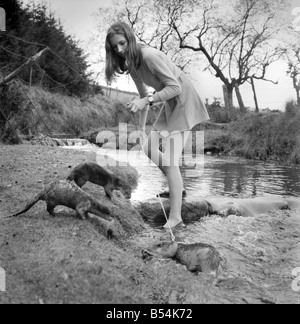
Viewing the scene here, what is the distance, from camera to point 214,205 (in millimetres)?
5441

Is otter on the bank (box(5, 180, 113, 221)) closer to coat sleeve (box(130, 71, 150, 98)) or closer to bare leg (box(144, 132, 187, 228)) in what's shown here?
Result: bare leg (box(144, 132, 187, 228))

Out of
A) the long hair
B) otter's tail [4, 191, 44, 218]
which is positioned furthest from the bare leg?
otter's tail [4, 191, 44, 218]

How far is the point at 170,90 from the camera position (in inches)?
144

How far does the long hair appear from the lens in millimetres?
3568

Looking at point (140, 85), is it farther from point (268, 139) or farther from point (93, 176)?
point (268, 139)

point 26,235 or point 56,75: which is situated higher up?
point 56,75

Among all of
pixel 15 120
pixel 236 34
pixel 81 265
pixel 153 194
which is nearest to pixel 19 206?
pixel 81 265

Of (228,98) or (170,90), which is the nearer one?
(170,90)

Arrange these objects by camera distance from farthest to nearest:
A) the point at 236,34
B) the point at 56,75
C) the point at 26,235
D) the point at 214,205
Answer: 1. the point at 236,34
2. the point at 56,75
3. the point at 214,205
4. the point at 26,235

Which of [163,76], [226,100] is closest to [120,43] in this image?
[163,76]

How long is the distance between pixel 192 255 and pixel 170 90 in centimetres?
156

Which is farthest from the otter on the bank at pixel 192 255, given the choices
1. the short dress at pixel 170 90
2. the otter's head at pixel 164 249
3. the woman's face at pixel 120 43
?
the woman's face at pixel 120 43

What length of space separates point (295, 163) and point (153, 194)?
699cm

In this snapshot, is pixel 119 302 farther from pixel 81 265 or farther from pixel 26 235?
pixel 26 235
